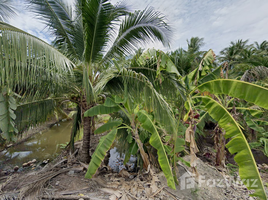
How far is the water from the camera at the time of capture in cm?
513

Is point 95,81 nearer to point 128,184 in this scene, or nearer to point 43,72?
point 43,72

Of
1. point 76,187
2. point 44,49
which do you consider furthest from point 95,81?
point 76,187

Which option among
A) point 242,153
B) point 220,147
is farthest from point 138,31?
point 220,147

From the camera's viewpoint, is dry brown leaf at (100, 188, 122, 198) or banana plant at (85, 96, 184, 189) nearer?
banana plant at (85, 96, 184, 189)

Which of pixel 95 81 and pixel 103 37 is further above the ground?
pixel 103 37

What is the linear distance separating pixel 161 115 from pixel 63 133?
8.55 meters

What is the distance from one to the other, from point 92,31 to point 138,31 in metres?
1.24

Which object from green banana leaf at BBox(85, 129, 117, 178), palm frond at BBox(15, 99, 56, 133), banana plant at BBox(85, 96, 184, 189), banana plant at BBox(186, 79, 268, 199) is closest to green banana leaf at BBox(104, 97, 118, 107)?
banana plant at BBox(85, 96, 184, 189)

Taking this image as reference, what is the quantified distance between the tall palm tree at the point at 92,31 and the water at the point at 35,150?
3091mm

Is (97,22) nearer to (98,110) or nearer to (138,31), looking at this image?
(138,31)

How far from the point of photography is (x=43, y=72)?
278 centimetres

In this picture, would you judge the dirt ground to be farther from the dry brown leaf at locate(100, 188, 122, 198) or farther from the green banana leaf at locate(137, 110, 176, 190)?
the green banana leaf at locate(137, 110, 176, 190)

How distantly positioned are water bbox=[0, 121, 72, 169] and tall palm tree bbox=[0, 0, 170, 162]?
122 inches

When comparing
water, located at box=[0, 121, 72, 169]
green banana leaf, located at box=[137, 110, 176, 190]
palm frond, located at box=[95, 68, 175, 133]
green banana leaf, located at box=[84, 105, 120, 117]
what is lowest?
water, located at box=[0, 121, 72, 169]
